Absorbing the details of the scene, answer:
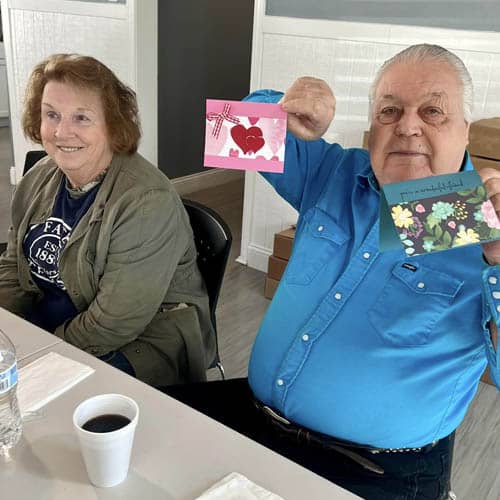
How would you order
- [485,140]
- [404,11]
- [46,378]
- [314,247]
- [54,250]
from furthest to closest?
[404,11] → [485,140] → [54,250] → [314,247] → [46,378]

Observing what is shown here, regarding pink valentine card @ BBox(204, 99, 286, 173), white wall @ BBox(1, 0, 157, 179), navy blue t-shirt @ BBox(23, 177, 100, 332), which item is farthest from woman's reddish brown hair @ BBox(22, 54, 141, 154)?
white wall @ BBox(1, 0, 157, 179)

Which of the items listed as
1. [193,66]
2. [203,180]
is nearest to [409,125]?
[193,66]

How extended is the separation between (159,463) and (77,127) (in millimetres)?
1006

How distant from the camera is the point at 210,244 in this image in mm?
1590

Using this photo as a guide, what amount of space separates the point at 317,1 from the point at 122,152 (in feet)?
5.44

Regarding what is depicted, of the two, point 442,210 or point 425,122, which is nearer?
point 442,210

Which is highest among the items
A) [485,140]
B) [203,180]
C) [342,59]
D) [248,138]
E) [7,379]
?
[342,59]

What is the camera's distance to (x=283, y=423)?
125 centimetres

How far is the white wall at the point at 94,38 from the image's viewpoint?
3.51 metres

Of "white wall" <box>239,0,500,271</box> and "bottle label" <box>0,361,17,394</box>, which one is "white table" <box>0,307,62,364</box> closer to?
"bottle label" <box>0,361,17,394</box>

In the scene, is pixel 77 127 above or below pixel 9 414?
above

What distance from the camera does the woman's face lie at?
1.53m

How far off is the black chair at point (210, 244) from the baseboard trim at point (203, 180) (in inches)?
126

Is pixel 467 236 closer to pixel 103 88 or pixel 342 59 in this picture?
pixel 103 88
